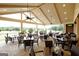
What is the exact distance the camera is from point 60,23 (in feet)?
11.3

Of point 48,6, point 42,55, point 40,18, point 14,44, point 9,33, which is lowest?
point 42,55

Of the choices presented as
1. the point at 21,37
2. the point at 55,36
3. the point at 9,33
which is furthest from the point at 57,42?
the point at 9,33

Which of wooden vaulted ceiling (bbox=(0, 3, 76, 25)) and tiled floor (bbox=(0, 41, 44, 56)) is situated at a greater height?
wooden vaulted ceiling (bbox=(0, 3, 76, 25))

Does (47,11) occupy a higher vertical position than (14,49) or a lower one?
higher

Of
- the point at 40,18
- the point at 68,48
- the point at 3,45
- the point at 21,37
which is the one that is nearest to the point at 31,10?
the point at 40,18

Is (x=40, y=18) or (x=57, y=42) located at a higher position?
(x=40, y=18)

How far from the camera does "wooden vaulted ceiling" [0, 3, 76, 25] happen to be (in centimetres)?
323

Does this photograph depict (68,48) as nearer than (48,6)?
No

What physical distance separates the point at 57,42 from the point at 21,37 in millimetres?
855

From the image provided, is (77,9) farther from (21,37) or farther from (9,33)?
(9,33)

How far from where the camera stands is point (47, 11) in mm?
3439

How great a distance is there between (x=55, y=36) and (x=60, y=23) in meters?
0.33

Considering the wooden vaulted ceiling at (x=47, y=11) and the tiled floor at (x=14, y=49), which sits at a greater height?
the wooden vaulted ceiling at (x=47, y=11)

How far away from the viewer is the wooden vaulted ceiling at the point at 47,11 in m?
3.23
